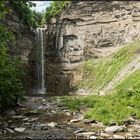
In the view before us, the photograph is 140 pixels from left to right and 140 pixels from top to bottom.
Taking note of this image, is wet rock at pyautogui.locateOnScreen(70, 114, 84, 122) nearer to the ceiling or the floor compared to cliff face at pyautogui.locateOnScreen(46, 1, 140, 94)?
nearer to the floor

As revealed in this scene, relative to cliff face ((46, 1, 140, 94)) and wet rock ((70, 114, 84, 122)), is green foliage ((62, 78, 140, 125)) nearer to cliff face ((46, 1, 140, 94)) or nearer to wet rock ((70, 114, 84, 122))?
wet rock ((70, 114, 84, 122))

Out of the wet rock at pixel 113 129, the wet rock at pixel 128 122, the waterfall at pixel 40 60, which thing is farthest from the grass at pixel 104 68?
the wet rock at pixel 113 129

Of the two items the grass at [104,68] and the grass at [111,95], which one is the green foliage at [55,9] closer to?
the grass at [104,68]

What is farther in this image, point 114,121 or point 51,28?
point 51,28

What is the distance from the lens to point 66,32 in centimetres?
5103

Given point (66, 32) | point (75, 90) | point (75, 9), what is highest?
point (75, 9)

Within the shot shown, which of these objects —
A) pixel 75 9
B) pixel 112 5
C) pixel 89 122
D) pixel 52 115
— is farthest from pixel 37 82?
pixel 89 122

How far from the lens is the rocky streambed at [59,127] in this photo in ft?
47.7

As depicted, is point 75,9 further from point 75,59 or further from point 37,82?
Result: point 37,82

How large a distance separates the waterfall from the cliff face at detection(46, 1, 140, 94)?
74cm

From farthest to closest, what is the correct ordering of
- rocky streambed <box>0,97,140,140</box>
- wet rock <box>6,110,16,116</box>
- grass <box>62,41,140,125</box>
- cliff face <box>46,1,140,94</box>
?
cliff face <box>46,1,140,94</box>
wet rock <box>6,110,16,116</box>
grass <box>62,41,140,125</box>
rocky streambed <box>0,97,140,140</box>

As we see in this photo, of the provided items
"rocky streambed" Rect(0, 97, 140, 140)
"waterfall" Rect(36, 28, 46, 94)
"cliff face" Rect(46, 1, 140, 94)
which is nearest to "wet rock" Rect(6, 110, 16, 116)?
"rocky streambed" Rect(0, 97, 140, 140)

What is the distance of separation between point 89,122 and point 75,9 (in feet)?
115

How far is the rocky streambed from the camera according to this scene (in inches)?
572
